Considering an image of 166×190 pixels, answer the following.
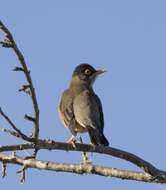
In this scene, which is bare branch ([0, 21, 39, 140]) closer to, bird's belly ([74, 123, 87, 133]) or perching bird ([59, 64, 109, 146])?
perching bird ([59, 64, 109, 146])

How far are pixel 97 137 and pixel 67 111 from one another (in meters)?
2.01

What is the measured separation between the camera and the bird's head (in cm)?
1171

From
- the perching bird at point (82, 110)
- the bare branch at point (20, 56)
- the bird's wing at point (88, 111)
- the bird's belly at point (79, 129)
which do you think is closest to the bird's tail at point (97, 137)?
the perching bird at point (82, 110)

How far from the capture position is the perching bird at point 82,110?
923cm

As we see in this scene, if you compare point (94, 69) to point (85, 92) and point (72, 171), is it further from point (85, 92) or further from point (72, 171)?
point (72, 171)

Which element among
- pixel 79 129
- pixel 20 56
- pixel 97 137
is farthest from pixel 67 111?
pixel 20 56

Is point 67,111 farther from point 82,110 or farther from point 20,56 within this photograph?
point 20,56

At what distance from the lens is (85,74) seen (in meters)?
12.0

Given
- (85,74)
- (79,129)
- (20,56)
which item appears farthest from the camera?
(85,74)

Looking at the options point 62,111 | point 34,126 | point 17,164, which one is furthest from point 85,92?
point 34,126

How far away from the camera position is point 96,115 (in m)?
9.55

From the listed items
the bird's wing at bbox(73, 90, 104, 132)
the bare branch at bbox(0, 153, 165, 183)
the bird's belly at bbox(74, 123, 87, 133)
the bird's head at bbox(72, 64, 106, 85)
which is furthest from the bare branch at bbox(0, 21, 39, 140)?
the bird's head at bbox(72, 64, 106, 85)

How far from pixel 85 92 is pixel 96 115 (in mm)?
1227

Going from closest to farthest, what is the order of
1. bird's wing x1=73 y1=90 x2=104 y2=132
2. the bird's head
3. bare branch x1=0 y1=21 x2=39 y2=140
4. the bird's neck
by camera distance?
1. bare branch x1=0 y1=21 x2=39 y2=140
2. bird's wing x1=73 y1=90 x2=104 y2=132
3. the bird's neck
4. the bird's head
